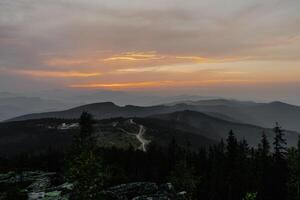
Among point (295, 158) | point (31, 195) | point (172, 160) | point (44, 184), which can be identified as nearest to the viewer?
point (31, 195)

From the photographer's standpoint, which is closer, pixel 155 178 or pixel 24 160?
pixel 155 178

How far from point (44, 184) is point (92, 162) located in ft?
149

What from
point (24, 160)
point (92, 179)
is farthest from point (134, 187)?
point (24, 160)

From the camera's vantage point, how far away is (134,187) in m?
57.5

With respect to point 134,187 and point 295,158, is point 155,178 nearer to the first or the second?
point 295,158

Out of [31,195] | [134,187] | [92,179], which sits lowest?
[31,195]

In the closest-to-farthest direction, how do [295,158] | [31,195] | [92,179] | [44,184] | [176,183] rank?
[92,179] < [31,195] < [295,158] < [44,184] < [176,183]

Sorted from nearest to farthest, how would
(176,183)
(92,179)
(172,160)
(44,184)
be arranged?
(92,179), (44,184), (176,183), (172,160)

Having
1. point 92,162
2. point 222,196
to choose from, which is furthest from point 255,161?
point 92,162

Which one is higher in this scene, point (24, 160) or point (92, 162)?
point (92, 162)

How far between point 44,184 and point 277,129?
2038 inches

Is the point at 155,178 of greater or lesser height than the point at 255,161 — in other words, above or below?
below

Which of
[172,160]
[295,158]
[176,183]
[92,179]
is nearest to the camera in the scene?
[92,179]

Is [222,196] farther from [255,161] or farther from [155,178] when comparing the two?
[155,178]
